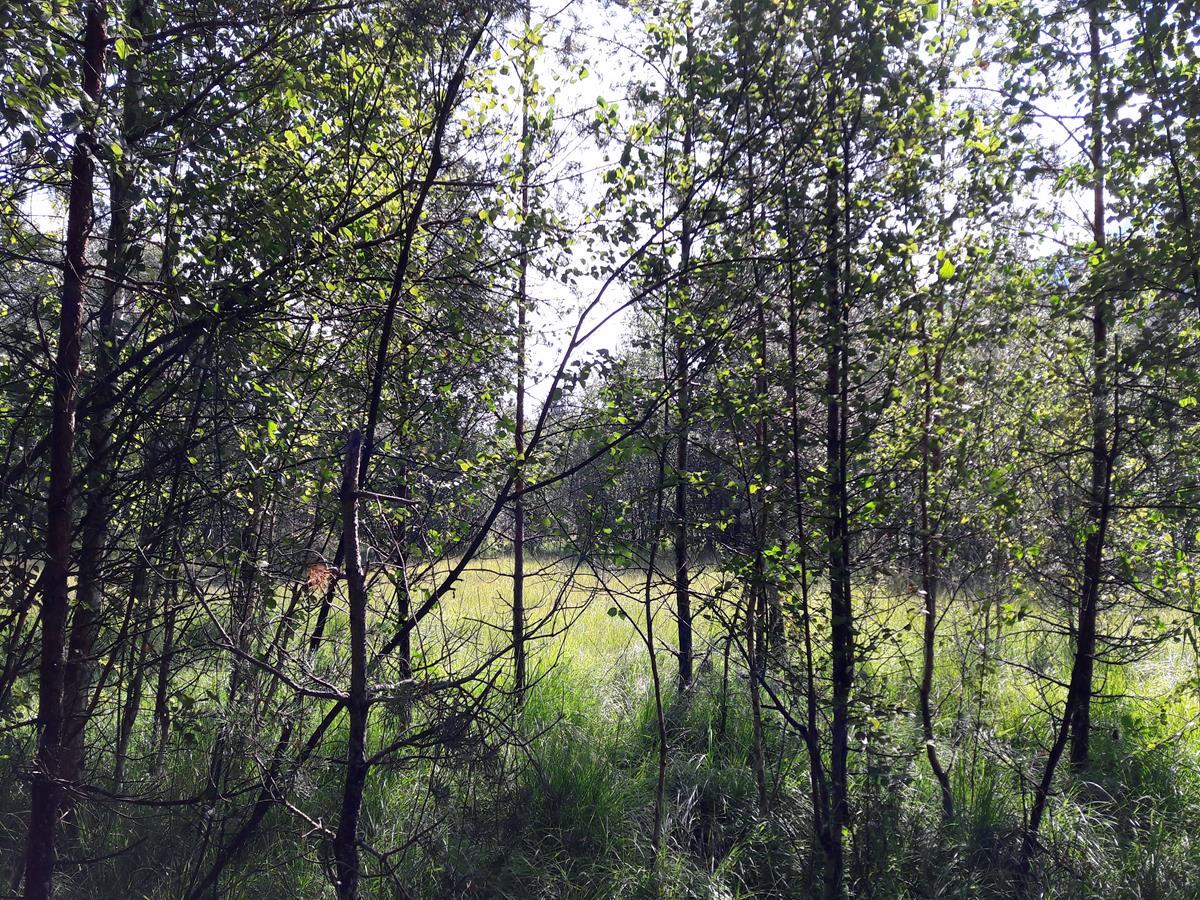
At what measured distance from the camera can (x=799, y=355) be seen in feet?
15.7

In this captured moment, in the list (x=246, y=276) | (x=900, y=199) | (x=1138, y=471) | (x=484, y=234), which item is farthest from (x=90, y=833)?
(x=1138, y=471)

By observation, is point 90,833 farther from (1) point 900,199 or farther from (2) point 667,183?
(1) point 900,199

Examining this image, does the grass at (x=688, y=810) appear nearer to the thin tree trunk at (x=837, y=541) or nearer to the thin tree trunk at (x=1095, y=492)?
the thin tree trunk at (x=837, y=541)

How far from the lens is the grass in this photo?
4.19 meters

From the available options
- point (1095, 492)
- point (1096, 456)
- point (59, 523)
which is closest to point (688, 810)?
point (1095, 492)

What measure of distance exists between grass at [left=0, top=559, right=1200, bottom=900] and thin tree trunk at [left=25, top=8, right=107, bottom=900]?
1.85 feet

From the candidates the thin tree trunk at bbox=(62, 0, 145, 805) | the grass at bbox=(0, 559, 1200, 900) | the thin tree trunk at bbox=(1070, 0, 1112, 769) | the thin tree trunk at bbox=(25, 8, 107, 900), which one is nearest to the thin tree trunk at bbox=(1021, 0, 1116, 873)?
the thin tree trunk at bbox=(1070, 0, 1112, 769)

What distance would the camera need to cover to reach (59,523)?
3342 millimetres

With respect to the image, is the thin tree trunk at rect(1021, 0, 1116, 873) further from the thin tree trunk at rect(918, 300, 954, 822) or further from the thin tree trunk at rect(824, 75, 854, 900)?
the thin tree trunk at rect(824, 75, 854, 900)

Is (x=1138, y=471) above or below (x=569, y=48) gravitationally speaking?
below

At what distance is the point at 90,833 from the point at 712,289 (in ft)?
15.4

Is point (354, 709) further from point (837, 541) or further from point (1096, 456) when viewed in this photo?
point (1096, 456)

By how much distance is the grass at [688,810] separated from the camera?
13.7 feet

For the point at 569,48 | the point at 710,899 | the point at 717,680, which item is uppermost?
the point at 569,48
